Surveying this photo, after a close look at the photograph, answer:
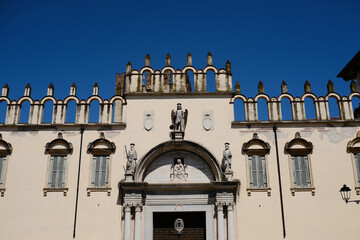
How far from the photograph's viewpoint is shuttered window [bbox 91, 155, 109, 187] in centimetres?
1912

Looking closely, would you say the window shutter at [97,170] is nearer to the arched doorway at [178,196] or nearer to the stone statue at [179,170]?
the arched doorway at [178,196]

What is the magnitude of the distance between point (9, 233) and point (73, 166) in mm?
4256

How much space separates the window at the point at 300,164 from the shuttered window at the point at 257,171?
132 cm

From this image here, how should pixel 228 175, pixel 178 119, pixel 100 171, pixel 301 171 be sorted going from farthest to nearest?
pixel 178 119, pixel 100 171, pixel 301 171, pixel 228 175

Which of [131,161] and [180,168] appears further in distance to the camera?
[180,168]

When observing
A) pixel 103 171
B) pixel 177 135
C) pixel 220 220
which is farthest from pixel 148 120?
pixel 220 220

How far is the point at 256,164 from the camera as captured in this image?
1931 cm

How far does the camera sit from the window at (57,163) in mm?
19047

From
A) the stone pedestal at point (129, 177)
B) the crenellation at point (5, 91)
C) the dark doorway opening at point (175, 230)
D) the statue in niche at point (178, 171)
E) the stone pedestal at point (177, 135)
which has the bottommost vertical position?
the dark doorway opening at point (175, 230)

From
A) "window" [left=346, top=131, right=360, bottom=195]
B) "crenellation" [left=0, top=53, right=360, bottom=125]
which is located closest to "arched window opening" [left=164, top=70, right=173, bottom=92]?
"crenellation" [left=0, top=53, right=360, bottom=125]

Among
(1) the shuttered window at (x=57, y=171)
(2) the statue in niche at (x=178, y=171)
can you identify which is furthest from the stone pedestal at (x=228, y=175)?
(1) the shuttered window at (x=57, y=171)

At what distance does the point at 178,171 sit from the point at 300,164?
612cm

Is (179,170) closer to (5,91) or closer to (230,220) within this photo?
(230,220)

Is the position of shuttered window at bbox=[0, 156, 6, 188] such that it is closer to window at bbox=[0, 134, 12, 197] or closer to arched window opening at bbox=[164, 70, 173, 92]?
window at bbox=[0, 134, 12, 197]
